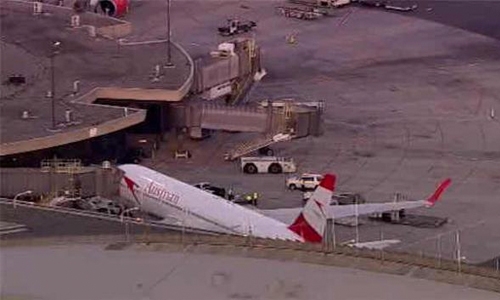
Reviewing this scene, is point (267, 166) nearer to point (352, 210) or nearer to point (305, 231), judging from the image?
point (352, 210)

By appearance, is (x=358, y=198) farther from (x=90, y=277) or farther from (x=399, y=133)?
(x=90, y=277)

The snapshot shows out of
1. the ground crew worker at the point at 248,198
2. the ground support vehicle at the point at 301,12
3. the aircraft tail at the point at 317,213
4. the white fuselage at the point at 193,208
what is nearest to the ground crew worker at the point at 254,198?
the ground crew worker at the point at 248,198

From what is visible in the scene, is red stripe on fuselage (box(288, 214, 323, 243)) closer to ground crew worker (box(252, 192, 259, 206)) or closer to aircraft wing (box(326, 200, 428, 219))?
aircraft wing (box(326, 200, 428, 219))

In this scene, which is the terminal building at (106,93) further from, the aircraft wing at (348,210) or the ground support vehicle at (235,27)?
the ground support vehicle at (235,27)

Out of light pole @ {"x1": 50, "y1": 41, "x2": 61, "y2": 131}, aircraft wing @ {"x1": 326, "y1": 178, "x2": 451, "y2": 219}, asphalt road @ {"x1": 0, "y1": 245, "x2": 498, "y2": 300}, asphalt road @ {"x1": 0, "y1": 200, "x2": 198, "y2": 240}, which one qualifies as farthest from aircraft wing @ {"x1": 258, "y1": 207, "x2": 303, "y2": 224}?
asphalt road @ {"x1": 0, "y1": 245, "x2": 498, "y2": 300}

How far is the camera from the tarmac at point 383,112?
64375 millimetres

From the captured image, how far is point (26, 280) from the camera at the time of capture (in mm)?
33281

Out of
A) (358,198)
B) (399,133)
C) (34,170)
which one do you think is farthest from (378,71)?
(34,170)

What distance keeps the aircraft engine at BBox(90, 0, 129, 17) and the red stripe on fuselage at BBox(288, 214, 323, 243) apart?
6302 cm

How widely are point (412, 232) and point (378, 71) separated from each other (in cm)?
3727

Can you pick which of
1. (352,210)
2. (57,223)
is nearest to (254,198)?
(352,210)

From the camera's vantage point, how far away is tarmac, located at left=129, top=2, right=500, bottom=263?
64375 millimetres

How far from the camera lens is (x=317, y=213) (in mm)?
49344

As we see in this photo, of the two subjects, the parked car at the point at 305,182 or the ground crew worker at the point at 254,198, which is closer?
the ground crew worker at the point at 254,198
